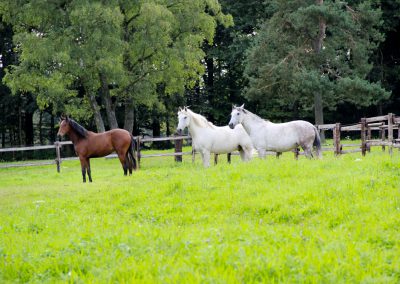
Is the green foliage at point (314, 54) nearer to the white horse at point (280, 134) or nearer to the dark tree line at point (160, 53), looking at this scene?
the dark tree line at point (160, 53)

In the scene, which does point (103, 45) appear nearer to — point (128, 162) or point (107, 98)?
point (107, 98)

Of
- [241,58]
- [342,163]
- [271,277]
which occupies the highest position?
[241,58]

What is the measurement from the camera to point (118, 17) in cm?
2491

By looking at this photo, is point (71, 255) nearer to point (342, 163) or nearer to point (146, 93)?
point (342, 163)

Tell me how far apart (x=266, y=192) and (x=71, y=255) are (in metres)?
4.18

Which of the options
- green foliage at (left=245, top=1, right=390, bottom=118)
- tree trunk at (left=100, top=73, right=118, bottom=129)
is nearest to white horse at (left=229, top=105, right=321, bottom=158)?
green foliage at (left=245, top=1, right=390, bottom=118)

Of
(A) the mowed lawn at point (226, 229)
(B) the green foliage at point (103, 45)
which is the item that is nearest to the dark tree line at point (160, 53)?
(B) the green foliage at point (103, 45)

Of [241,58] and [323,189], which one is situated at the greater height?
[241,58]

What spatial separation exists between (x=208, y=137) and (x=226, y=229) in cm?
908

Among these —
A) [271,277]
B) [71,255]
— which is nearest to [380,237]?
[271,277]

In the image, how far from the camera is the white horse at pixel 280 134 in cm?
1516

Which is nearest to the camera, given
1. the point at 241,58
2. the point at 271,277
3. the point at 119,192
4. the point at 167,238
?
the point at 271,277

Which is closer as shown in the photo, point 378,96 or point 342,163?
point 342,163

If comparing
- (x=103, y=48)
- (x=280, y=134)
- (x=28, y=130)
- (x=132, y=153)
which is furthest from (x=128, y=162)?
(x=28, y=130)
